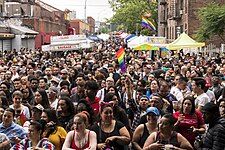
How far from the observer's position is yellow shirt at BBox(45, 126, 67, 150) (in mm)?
7219

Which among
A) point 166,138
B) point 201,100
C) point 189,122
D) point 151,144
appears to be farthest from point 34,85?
point 166,138

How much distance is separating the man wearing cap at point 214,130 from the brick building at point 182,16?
35.4 metres

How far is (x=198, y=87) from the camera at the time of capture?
992 cm

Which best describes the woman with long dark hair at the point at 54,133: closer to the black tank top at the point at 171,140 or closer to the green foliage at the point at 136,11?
the black tank top at the point at 171,140

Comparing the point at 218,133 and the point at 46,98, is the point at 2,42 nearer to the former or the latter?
the point at 46,98

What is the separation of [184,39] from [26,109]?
62.7 feet

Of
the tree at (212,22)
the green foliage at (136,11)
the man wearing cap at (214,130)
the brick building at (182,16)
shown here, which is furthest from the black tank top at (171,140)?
the green foliage at (136,11)

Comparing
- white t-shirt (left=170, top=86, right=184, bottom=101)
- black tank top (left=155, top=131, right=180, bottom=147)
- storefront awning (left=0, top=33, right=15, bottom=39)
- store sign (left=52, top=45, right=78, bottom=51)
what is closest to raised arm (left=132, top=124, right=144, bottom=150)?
black tank top (left=155, top=131, right=180, bottom=147)

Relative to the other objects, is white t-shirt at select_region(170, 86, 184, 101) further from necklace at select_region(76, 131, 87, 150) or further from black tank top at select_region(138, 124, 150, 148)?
necklace at select_region(76, 131, 87, 150)

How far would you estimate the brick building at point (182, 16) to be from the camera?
44.2 metres

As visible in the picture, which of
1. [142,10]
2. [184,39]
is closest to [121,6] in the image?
[142,10]

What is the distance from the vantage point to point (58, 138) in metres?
7.29

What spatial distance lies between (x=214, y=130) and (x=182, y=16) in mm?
41729

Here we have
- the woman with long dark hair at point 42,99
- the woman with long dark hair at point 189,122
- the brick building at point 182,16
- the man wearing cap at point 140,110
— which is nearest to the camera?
the woman with long dark hair at point 189,122
